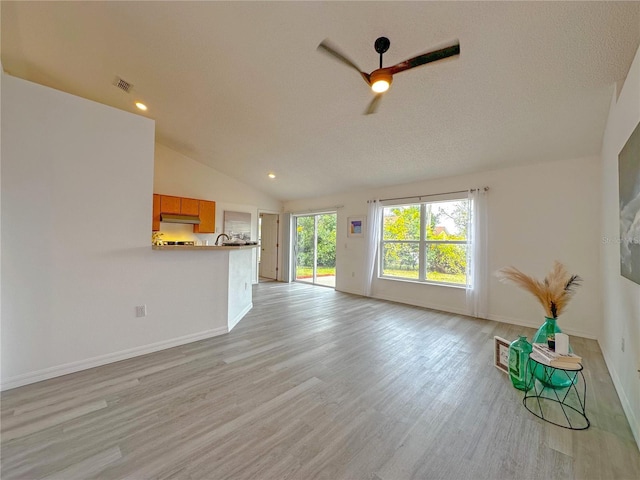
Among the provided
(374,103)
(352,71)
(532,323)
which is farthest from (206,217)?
(532,323)

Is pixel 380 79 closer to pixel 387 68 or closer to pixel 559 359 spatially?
pixel 387 68

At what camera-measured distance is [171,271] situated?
292 centimetres

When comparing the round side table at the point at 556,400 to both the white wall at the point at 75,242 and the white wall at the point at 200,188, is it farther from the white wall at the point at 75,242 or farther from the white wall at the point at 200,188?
the white wall at the point at 200,188

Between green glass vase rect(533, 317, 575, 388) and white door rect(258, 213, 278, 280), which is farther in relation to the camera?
white door rect(258, 213, 278, 280)

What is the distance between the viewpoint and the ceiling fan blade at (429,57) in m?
1.60

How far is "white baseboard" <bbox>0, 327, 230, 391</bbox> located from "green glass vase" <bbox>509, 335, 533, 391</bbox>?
10.4ft

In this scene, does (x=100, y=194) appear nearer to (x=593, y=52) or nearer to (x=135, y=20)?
(x=135, y=20)

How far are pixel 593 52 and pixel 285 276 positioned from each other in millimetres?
7104

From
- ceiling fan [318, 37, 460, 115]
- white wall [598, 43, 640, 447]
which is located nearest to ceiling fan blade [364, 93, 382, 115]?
ceiling fan [318, 37, 460, 115]

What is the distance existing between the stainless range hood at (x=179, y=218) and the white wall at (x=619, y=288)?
6321 millimetres

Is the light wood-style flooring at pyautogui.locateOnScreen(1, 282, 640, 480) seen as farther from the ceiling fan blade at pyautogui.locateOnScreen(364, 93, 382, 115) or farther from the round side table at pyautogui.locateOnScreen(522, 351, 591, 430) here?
the ceiling fan blade at pyautogui.locateOnScreen(364, 93, 382, 115)

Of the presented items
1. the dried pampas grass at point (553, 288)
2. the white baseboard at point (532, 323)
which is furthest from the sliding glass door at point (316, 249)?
the dried pampas grass at point (553, 288)

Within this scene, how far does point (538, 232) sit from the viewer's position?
3779mm

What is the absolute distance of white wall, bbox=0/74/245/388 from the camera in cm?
215
